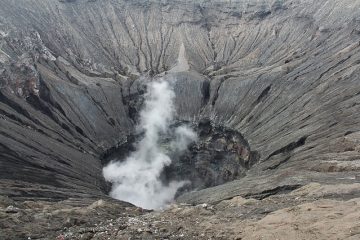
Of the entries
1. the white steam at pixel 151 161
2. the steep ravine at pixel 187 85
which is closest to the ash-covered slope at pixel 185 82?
the steep ravine at pixel 187 85

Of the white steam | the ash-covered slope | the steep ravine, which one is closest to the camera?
the steep ravine

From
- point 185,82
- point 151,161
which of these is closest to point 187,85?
point 185,82

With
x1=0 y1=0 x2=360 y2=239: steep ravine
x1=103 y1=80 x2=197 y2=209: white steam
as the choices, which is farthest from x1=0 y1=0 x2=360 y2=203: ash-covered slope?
x1=103 y1=80 x2=197 y2=209: white steam

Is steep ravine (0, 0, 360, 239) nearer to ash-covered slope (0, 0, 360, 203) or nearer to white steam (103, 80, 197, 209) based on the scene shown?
ash-covered slope (0, 0, 360, 203)

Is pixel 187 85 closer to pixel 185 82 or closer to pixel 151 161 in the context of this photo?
pixel 185 82

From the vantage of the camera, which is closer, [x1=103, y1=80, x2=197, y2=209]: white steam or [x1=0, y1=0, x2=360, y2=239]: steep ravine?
[x1=0, y1=0, x2=360, y2=239]: steep ravine

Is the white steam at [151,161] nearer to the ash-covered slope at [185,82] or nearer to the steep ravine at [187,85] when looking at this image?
the steep ravine at [187,85]
